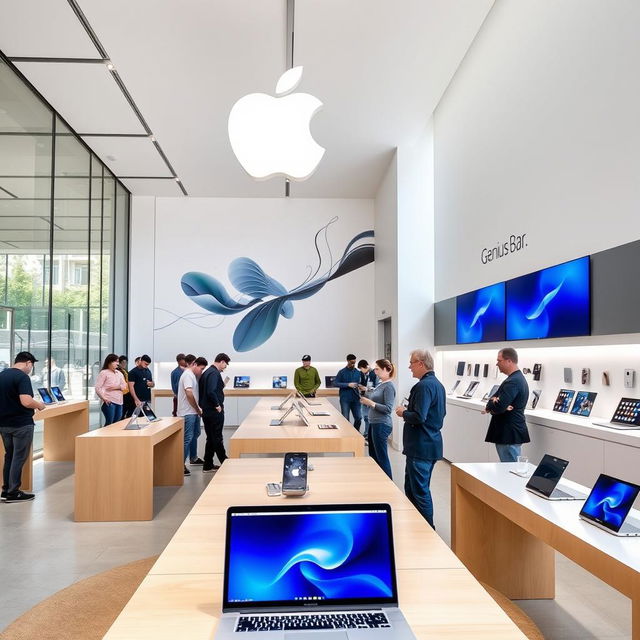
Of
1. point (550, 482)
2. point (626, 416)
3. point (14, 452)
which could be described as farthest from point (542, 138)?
point (14, 452)

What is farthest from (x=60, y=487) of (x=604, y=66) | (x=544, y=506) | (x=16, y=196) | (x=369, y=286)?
(x=369, y=286)

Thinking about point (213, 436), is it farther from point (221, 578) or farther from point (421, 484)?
point (221, 578)

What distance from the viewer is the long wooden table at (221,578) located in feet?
4.80

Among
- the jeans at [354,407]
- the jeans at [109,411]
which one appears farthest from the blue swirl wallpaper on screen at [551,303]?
the jeans at [109,411]

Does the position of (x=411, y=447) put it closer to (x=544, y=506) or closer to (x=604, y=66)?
(x=544, y=506)

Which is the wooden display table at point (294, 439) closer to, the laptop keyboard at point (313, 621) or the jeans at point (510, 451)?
the jeans at point (510, 451)

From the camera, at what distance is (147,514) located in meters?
5.16

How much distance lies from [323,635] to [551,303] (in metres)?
4.54

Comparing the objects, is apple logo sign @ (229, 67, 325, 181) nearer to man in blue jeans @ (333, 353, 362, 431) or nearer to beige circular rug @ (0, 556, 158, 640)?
beige circular rug @ (0, 556, 158, 640)

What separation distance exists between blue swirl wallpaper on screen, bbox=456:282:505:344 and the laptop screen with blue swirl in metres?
5.12

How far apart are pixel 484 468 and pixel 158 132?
7.20 metres

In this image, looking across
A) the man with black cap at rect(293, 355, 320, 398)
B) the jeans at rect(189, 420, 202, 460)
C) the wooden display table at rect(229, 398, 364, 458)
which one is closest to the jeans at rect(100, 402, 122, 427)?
the jeans at rect(189, 420, 202, 460)

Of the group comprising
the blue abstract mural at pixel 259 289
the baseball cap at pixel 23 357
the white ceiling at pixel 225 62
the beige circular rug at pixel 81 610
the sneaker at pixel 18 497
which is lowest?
the sneaker at pixel 18 497

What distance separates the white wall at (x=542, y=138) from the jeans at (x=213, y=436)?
3606mm
